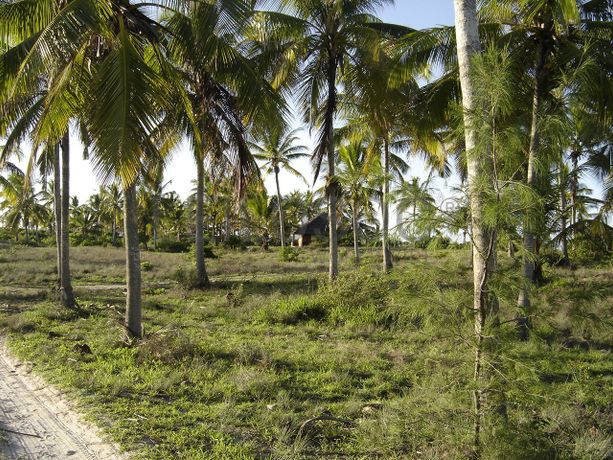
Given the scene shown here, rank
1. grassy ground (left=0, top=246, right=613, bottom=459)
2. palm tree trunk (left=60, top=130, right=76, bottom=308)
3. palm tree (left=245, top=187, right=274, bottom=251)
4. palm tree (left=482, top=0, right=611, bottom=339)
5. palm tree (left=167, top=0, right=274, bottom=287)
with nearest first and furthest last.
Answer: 1. grassy ground (left=0, top=246, right=613, bottom=459)
2. palm tree (left=167, top=0, right=274, bottom=287)
3. palm tree (left=482, top=0, right=611, bottom=339)
4. palm tree trunk (left=60, top=130, right=76, bottom=308)
5. palm tree (left=245, top=187, right=274, bottom=251)

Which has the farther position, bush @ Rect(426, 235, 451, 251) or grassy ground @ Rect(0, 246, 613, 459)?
bush @ Rect(426, 235, 451, 251)

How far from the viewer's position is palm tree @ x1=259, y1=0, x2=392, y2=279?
11328 millimetres

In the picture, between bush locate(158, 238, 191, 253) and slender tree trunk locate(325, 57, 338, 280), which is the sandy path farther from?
bush locate(158, 238, 191, 253)

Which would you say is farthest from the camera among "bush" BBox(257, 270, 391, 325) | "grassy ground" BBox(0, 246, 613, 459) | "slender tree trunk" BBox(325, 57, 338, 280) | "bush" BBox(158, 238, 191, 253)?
"bush" BBox(158, 238, 191, 253)

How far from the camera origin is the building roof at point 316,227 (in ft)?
142

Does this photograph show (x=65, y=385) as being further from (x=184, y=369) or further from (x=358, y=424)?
(x=358, y=424)

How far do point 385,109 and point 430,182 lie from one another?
754cm

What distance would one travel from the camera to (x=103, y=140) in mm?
5219

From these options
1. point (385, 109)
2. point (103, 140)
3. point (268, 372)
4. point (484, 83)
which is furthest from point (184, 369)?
point (385, 109)

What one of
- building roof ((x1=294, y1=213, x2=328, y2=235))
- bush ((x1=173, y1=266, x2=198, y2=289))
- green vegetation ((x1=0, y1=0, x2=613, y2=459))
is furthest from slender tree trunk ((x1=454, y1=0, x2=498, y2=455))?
building roof ((x1=294, y1=213, x2=328, y2=235))

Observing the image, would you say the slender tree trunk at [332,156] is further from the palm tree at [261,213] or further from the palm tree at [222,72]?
the palm tree at [261,213]

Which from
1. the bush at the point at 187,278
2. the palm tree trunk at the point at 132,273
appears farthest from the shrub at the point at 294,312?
the bush at the point at 187,278

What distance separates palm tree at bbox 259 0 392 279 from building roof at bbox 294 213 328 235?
30310mm

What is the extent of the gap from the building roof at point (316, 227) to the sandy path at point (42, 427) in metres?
37.6
